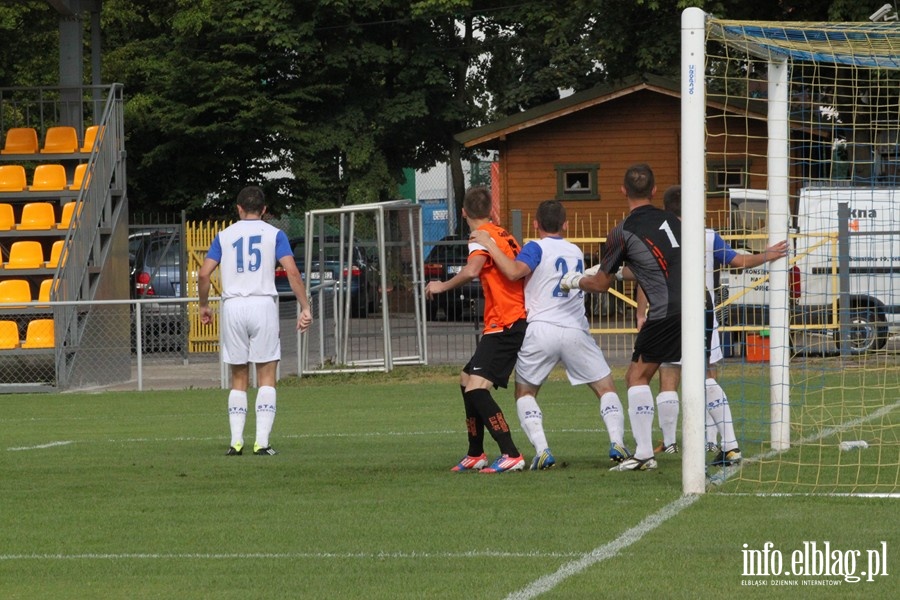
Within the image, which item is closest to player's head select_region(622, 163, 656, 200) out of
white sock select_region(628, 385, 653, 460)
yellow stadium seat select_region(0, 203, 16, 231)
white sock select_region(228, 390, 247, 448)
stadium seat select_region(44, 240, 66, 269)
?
white sock select_region(628, 385, 653, 460)

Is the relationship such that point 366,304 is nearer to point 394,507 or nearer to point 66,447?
point 66,447

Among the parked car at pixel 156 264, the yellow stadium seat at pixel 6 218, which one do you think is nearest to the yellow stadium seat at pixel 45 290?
the yellow stadium seat at pixel 6 218

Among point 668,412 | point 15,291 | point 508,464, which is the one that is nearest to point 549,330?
point 508,464

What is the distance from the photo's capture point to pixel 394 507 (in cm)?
811

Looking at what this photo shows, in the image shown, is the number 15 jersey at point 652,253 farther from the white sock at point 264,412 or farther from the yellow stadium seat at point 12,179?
the yellow stadium seat at point 12,179

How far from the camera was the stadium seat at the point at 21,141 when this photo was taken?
24031 mm

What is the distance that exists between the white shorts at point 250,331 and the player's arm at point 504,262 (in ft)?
7.67

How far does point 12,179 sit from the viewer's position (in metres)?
23.3

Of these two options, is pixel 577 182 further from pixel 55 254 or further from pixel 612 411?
pixel 612 411

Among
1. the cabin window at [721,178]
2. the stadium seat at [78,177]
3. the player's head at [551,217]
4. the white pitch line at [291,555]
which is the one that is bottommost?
the white pitch line at [291,555]

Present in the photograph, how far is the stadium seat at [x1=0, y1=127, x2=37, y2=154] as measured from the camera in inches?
946

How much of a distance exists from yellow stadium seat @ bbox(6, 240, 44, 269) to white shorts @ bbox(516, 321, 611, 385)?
44.8 feet

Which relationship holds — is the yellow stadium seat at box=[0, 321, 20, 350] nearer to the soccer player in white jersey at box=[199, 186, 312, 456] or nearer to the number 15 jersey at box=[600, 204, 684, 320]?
the soccer player in white jersey at box=[199, 186, 312, 456]

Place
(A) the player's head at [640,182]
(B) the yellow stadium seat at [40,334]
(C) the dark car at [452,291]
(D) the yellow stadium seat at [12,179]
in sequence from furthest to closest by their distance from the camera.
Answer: (D) the yellow stadium seat at [12,179] → (C) the dark car at [452,291] → (B) the yellow stadium seat at [40,334] → (A) the player's head at [640,182]
